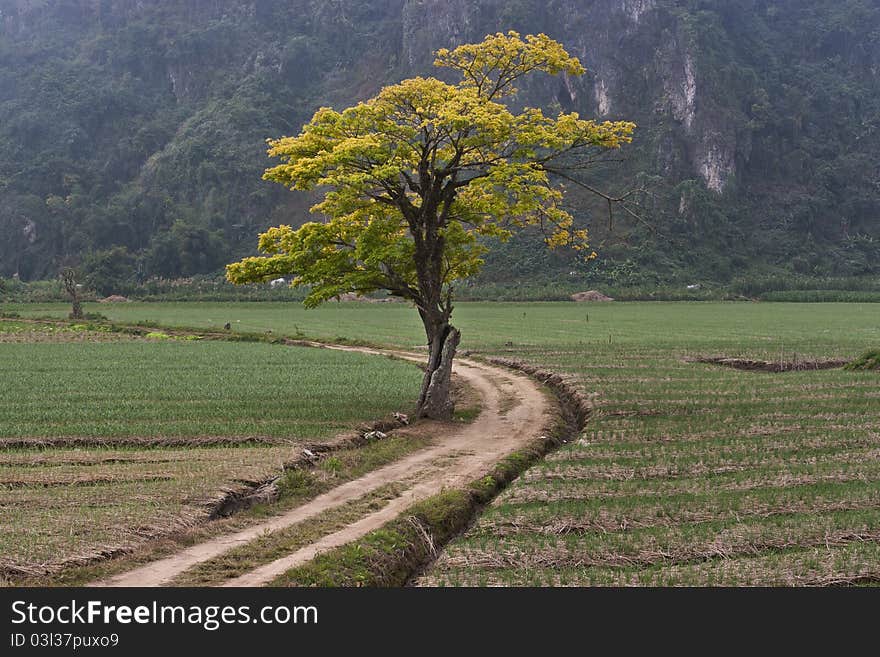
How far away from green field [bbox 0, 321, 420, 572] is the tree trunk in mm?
1152

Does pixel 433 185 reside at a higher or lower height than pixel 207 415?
higher

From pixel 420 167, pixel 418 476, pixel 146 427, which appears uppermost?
pixel 420 167

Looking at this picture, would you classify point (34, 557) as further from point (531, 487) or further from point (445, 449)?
point (445, 449)

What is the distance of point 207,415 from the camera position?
66.8 ft

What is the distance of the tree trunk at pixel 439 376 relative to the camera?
21.3m

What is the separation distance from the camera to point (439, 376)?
2136cm

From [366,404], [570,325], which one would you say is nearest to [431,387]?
[366,404]

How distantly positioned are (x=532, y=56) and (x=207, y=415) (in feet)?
37.9

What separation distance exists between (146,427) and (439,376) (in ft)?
22.3

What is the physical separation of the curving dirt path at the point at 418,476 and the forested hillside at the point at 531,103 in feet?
260

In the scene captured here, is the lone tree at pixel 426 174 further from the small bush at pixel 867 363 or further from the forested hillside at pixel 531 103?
the forested hillside at pixel 531 103

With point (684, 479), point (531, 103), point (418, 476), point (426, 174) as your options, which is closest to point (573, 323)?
point (426, 174)

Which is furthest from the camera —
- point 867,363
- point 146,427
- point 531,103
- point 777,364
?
point 531,103

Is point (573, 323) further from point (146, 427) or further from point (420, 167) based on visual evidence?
point (146, 427)
